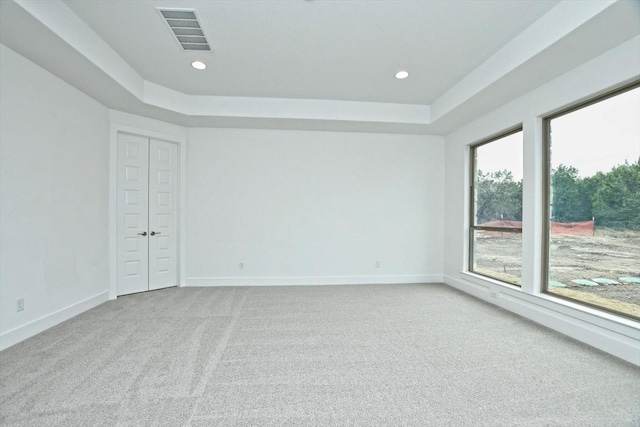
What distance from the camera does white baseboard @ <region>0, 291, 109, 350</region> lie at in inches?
108

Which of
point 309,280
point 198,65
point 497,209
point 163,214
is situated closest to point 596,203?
point 497,209

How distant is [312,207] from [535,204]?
317 centimetres

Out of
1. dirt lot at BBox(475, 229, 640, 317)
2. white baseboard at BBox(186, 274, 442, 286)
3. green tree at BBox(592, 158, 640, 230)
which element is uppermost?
green tree at BBox(592, 158, 640, 230)

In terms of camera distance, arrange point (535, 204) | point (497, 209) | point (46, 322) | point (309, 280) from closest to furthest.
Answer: point (46, 322), point (535, 204), point (497, 209), point (309, 280)

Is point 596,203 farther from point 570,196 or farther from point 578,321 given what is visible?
point 578,321

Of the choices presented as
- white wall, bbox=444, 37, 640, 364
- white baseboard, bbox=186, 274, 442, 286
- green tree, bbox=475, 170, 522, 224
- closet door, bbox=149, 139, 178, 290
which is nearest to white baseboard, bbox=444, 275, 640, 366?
white wall, bbox=444, 37, 640, 364

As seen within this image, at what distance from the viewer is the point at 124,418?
Result: 71.2 inches

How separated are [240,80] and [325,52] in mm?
1298

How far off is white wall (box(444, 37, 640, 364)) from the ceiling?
0.54 ft

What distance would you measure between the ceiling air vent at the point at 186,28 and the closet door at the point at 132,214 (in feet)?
6.91

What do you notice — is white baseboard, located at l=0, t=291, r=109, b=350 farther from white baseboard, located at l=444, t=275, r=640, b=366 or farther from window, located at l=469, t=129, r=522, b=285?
window, located at l=469, t=129, r=522, b=285

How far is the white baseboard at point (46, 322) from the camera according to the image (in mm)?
2754

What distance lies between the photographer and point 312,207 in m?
5.33

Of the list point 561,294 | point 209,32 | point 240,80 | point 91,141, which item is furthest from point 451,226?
point 91,141
